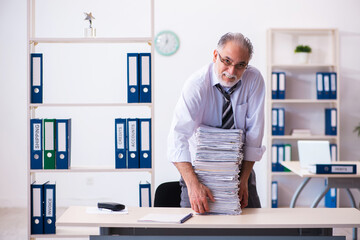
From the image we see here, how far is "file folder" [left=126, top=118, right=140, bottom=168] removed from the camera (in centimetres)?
315

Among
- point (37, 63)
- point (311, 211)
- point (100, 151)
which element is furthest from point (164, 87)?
point (311, 211)

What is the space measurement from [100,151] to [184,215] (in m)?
3.64

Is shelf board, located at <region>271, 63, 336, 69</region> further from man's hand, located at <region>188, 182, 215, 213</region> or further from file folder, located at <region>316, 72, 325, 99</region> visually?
man's hand, located at <region>188, 182, 215, 213</region>

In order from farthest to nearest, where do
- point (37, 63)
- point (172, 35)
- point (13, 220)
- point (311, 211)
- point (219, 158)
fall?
1. point (172, 35)
2. point (13, 220)
3. point (37, 63)
4. point (311, 211)
5. point (219, 158)

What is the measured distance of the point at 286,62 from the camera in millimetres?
5441

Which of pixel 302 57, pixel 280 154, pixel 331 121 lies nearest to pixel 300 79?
pixel 302 57

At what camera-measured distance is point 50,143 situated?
3.17 m

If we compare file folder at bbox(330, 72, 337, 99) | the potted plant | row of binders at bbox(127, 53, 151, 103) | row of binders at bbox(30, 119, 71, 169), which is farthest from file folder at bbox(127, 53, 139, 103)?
file folder at bbox(330, 72, 337, 99)

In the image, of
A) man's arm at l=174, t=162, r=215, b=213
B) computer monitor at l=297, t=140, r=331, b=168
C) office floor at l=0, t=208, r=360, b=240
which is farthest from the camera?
office floor at l=0, t=208, r=360, b=240

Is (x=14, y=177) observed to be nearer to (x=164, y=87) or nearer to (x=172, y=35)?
(x=164, y=87)

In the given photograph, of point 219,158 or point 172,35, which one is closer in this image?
point 219,158

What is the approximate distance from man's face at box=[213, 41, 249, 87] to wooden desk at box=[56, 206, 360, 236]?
593 mm

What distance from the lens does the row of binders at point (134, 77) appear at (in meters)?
3.15

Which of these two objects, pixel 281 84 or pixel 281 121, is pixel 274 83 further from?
pixel 281 121
